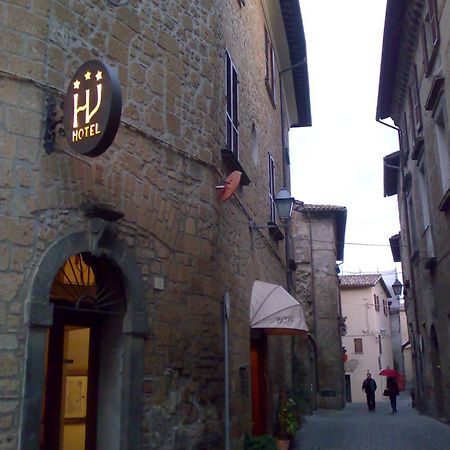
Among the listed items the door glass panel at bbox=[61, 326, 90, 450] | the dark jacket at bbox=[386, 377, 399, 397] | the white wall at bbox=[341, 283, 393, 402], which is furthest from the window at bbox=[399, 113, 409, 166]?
the white wall at bbox=[341, 283, 393, 402]

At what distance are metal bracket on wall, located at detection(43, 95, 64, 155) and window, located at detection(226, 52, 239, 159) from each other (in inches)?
159

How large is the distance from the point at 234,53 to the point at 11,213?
6.29 m

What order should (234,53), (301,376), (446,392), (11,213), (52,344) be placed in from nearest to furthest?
(11,213), (52,344), (234,53), (446,392), (301,376)

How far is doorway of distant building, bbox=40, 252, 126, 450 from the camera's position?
5.98 meters

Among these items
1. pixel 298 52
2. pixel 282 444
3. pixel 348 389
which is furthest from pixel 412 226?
pixel 348 389

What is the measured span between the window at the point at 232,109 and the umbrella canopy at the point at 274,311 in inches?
101

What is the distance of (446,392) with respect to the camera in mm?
14781

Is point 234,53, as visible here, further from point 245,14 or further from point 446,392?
point 446,392

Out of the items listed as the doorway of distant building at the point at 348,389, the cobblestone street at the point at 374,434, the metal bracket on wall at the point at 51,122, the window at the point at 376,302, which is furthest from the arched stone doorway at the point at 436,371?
the window at the point at 376,302

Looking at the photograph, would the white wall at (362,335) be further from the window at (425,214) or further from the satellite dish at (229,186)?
the satellite dish at (229,186)

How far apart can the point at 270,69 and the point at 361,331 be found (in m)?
30.4

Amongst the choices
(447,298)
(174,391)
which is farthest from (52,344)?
(447,298)

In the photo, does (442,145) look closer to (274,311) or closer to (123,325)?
(274,311)

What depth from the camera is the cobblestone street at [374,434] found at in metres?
12.4
